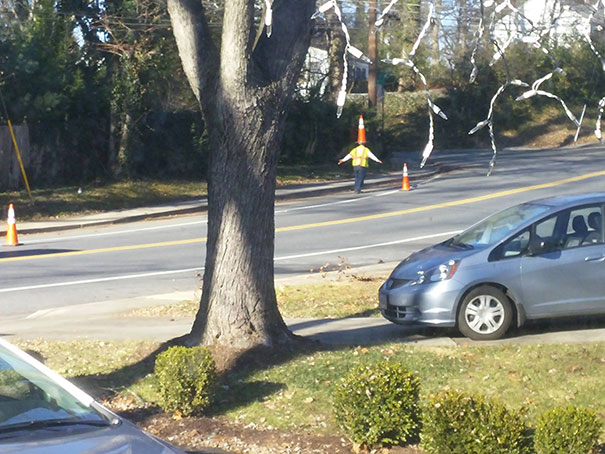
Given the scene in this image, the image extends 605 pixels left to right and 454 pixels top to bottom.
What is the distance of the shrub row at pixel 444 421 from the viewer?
579 centimetres

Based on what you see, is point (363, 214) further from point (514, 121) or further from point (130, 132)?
point (514, 121)

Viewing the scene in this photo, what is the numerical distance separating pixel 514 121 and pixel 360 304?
1608 inches

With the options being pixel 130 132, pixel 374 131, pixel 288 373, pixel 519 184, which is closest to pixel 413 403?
pixel 288 373

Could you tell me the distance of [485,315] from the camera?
9328 mm

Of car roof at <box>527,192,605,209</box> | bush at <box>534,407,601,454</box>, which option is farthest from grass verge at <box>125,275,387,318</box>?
bush at <box>534,407,601,454</box>

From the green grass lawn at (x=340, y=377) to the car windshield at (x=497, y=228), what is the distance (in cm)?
148

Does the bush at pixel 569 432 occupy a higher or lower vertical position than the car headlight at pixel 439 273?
lower

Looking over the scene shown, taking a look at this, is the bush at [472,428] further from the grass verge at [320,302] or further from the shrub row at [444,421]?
the grass verge at [320,302]

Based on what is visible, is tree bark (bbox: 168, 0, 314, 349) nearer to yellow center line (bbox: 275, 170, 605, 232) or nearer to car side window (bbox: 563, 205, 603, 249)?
car side window (bbox: 563, 205, 603, 249)

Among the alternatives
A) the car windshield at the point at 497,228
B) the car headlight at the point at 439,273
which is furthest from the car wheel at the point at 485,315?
the car windshield at the point at 497,228

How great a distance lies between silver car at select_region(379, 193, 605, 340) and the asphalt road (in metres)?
5.41

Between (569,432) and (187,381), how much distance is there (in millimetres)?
3034

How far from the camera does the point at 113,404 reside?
25.3 feet

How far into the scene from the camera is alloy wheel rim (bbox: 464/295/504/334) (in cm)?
932
